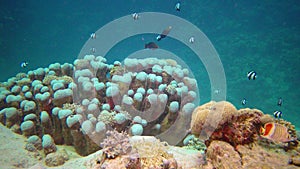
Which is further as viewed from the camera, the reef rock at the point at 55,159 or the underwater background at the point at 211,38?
the underwater background at the point at 211,38

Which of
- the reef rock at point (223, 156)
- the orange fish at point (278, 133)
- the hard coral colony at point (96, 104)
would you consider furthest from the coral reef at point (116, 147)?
the orange fish at point (278, 133)

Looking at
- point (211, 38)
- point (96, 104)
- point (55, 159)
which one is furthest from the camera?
point (211, 38)

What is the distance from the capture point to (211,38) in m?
30.1

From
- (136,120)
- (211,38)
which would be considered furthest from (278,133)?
(211,38)

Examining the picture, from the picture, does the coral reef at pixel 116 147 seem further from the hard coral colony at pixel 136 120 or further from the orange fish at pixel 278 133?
the orange fish at pixel 278 133

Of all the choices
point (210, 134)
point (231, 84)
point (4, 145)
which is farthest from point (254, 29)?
point (4, 145)

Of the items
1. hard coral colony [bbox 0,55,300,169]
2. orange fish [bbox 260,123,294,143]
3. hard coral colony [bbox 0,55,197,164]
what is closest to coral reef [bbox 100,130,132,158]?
hard coral colony [bbox 0,55,300,169]

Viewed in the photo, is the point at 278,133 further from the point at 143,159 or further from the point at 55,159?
the point at 55,159

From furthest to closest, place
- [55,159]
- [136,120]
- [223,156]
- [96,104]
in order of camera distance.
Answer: [96,104]
[136,120]
[55,159]
[223,156]

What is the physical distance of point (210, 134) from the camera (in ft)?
10.0

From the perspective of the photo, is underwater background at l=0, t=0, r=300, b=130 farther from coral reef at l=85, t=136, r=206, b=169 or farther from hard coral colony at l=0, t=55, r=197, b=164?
coral reef at l=85, t=136, r=206, b=169

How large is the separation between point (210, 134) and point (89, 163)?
198cm

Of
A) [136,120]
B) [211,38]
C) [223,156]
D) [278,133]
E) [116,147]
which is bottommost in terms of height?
[223,156]

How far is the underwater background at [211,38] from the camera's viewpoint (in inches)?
881
